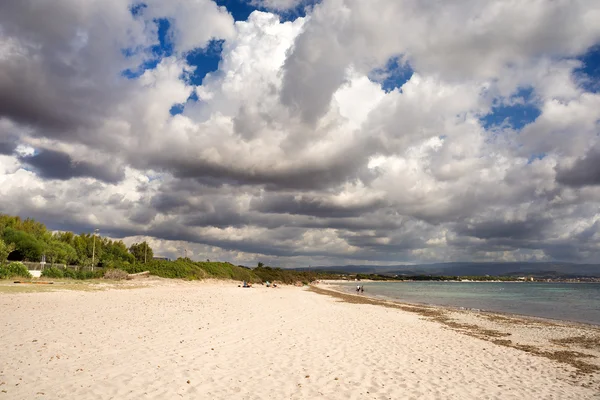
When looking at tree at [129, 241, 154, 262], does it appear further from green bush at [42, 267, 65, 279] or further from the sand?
the sand

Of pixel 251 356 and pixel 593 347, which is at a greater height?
pixel 251 356

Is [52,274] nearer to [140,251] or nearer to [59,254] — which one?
[59,254]

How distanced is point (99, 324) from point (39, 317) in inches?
126

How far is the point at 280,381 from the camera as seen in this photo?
934 centimetres

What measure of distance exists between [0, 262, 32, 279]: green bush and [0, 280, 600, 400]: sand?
92.9ft

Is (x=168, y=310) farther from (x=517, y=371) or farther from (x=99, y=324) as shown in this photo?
(x=517, y=371)

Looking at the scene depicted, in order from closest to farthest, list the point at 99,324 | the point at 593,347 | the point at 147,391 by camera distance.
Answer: the point at 147,391, the point at 99,324, the point at 593,347

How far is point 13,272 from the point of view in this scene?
42.2 m

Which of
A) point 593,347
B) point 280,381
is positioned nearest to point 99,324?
point 280,381

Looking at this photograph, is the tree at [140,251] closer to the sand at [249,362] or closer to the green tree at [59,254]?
the green tree at [59,254]

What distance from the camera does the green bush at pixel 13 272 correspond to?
39938mm

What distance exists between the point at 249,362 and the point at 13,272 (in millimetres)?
45026

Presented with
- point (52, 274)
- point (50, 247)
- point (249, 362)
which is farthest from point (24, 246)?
point (249, 362)

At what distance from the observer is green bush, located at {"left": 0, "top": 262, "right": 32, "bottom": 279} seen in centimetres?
3994
